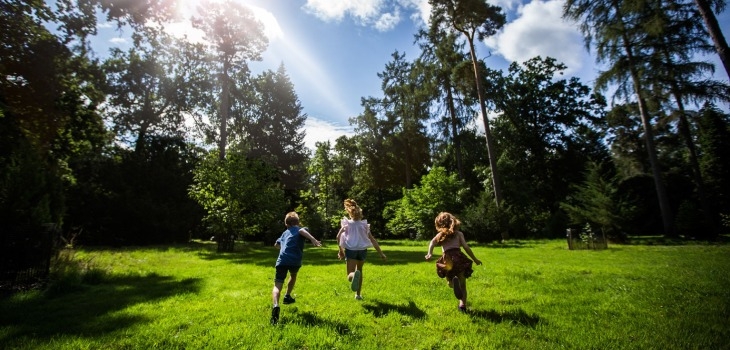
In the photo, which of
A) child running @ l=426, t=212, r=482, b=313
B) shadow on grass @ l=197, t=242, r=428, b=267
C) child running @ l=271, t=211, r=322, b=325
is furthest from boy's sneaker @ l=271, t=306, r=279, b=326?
shadow on grass @ l=197, t=242, r=428, b=267

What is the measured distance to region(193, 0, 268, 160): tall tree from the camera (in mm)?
26547

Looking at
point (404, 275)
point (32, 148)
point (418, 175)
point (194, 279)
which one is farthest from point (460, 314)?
point (418, 175)

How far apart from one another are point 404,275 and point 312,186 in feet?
141

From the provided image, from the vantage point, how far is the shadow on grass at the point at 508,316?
537 centimetres

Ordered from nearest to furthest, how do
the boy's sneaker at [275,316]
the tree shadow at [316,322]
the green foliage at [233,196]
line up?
the tree shadow at [316,322] → the boy's sneaker at [275,316] → the green foliage at [233,196]

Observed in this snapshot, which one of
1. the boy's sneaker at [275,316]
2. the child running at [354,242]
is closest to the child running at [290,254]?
the boy's sneaker at [275,316]

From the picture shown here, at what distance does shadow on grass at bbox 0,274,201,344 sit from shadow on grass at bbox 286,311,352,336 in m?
2.70

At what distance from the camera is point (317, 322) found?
5496mm

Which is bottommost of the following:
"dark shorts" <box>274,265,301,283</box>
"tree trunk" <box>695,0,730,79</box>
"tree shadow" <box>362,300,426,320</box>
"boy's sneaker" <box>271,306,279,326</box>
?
"tree shadow" <box>362,300,426,320</box>

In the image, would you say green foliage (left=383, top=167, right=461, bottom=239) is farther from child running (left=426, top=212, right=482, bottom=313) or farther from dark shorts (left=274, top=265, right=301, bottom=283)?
dark shorts (left=274, top=265, right=301, bottom=283)

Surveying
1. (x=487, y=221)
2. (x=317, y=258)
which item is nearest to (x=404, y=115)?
(x=487, y=221)

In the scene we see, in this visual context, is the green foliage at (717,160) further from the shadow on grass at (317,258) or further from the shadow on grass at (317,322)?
the shadow on grass at (317,322)

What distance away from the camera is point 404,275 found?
9969mm

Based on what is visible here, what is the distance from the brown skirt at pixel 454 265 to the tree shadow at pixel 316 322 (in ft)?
6.93
